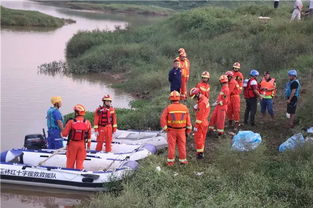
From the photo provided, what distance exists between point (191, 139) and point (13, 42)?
22.8 m

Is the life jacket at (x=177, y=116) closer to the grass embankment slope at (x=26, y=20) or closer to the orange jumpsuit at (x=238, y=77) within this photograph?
the orange jumpsuit at (x=238, y=77)

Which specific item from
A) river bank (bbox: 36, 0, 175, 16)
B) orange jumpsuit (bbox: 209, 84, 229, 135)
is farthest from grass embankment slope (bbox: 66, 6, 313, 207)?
river bank (bbox: 36, 0, 175, 16)

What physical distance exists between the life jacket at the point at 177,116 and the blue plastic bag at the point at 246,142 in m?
1.22

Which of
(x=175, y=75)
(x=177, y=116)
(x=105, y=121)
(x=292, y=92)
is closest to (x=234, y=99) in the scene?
(x=292, y=92)

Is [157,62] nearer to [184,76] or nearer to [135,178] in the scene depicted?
[184,76]

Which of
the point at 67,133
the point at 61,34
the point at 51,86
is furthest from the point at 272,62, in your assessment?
the point at 61,34

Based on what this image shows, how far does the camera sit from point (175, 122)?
9.03 metres

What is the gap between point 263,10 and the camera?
26.4 metres

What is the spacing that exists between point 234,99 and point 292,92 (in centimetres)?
148

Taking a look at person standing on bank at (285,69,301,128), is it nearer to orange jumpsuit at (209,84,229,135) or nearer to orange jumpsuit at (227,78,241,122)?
orange jumpsuit at (227,78,241,122)

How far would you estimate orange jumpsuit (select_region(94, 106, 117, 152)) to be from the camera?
409 inches

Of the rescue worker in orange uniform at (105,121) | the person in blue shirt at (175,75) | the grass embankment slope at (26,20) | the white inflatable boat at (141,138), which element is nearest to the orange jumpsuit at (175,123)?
the rescue worker in orange uniform at (105,121)

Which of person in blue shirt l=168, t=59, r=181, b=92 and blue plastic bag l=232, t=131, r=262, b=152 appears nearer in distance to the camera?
blue plastic bag l=232, t=131, r=262, b=152

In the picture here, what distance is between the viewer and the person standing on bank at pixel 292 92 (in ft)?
35.5
